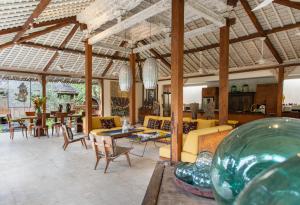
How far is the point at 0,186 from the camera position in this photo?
3.54 m

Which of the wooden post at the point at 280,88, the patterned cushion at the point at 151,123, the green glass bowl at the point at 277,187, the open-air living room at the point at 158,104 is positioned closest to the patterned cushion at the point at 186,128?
the open-air living room at the point at 158,104

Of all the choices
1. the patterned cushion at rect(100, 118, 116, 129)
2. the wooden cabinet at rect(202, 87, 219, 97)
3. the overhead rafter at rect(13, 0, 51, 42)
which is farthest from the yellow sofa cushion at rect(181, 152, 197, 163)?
the wooden cabinet at rect(202, 87, 219, 97)

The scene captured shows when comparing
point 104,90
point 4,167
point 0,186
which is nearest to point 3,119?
point 104,90

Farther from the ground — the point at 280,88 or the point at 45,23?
the point at 45,23

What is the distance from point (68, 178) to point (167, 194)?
11.7 ft

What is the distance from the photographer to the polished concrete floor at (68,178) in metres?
3.15

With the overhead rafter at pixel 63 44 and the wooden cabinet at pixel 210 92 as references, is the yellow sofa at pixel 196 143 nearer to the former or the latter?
the overhead rafter at pixel 63 44

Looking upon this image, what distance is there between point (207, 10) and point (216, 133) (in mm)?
2732

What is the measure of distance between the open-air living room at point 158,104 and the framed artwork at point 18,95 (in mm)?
47

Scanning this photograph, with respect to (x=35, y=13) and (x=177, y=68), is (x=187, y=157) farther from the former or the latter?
(x=35, y=13)

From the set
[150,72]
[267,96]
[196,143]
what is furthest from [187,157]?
[267,96]

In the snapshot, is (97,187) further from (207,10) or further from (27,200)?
(207,10)

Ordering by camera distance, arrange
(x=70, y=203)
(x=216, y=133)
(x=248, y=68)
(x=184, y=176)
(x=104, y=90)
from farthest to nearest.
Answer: (x=104, y=90), (x=248, y=68), (x=216, y=133), (x=70, y=203), (x=184, y=176)

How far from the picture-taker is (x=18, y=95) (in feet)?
36.4
